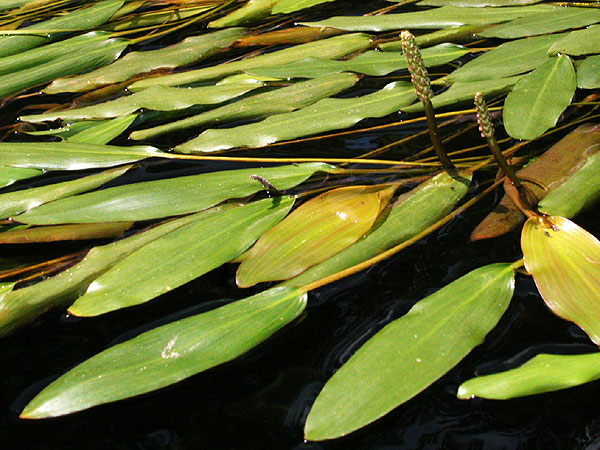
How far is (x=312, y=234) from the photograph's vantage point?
3.34 feet

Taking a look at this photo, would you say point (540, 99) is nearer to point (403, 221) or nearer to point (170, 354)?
point (403, 221)

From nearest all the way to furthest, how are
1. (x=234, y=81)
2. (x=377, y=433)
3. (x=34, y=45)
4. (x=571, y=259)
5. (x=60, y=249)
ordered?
(x=377, y=433)
(x=571, y=259)
(x=60, y=249)
(x=234, y=81)
(x=34, y=45)

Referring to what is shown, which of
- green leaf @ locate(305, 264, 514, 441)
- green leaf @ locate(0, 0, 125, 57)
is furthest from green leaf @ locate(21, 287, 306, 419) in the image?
green leaf @ locate(0, 0, 125, 57)

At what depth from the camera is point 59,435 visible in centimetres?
83

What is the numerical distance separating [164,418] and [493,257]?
1.68ft

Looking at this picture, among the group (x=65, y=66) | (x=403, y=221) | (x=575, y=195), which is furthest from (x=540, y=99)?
(x=65, y=66)

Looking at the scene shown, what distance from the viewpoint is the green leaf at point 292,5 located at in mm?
1913

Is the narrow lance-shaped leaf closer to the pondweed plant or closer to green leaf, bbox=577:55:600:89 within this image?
the pondweed plant

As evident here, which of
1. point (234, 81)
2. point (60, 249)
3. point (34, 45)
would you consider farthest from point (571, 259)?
point (34, 45)

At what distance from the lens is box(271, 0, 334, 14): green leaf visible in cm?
191

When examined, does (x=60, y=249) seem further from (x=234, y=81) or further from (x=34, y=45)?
(x=34, y=45)

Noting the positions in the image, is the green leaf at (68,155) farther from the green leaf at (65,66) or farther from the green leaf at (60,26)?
the green leaf at (60,26)

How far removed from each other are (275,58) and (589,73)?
73cm

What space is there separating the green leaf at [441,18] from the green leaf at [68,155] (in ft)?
2.16
